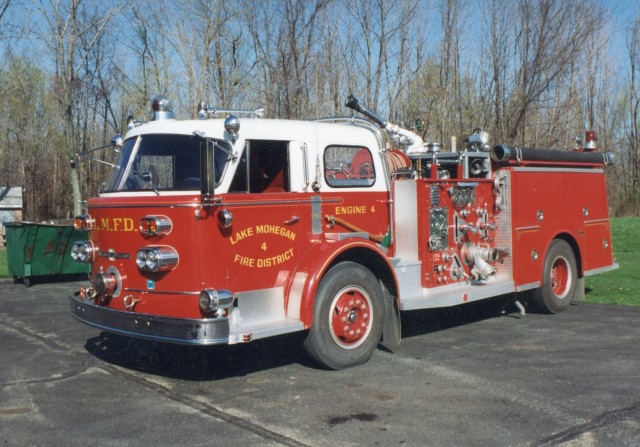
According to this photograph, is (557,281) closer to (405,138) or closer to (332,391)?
(405,138)

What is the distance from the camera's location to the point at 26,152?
3528 centimetres

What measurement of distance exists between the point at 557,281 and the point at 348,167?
4.10 meters

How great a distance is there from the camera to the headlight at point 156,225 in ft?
19.5

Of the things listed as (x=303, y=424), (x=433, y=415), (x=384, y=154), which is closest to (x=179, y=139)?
(x=384, y=154)

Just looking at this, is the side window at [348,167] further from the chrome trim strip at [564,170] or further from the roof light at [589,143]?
the roof light at [589,143]

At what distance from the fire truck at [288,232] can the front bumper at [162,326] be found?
1cm

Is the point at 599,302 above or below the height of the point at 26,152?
below

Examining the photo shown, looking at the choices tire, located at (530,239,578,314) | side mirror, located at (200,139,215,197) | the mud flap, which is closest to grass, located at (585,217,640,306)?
tire, located at (530,239,578,314)

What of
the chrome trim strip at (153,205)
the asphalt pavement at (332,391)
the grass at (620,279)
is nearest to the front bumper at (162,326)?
the asphalt pavement at (332,391)

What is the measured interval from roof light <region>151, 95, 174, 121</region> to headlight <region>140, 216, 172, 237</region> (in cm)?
142

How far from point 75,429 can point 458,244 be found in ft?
15.5

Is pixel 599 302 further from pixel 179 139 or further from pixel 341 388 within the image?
pixel 179 139

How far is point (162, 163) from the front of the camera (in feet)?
21.7

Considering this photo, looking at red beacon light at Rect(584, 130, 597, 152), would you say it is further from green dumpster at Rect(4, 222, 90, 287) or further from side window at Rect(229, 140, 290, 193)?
green dumpster at Rect(4, 222, 90, 287)
